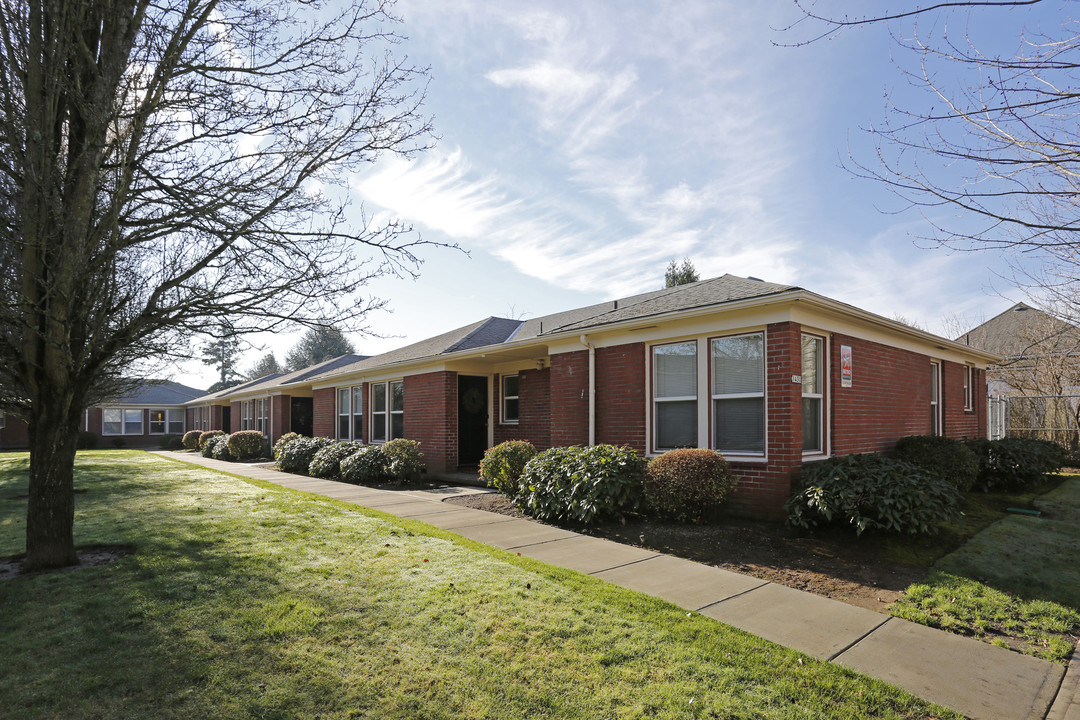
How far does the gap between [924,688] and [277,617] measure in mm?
4320

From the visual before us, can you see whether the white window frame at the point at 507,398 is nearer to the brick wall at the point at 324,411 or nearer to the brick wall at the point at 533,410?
the brick wall at the point at 533,410

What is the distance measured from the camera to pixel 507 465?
33.9 ft

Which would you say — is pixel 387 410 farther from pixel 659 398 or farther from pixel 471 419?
pixel 659 398

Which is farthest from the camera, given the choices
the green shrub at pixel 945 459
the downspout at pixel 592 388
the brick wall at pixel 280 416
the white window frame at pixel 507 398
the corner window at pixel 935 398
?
the brick wall at pixel 280 416

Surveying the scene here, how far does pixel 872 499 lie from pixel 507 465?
5894mm

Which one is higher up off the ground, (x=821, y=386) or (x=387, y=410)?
(x=821, y=386)

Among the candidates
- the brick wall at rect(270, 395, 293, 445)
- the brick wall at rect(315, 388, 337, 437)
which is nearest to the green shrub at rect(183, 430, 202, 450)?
the brick wall at rect(270, 395, 293, 445)

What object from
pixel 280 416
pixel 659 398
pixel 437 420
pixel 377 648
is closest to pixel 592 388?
pixel 659 398

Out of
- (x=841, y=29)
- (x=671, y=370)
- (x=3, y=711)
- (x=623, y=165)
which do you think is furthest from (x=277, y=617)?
(x=623, y=165)

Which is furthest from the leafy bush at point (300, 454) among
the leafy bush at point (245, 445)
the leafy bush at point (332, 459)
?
the leafy bush at point (245, 445)

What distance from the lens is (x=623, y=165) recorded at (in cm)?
1046

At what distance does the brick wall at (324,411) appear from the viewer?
2047 cm

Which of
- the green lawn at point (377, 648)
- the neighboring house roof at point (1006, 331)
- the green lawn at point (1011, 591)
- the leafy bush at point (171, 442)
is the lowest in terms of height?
the leafy bush at point (171, 442)

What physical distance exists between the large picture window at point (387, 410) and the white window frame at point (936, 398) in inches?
526
